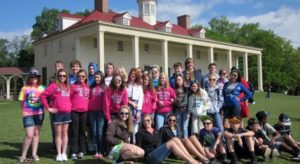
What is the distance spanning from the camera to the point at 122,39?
1492 inches

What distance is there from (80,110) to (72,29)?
28.3 m

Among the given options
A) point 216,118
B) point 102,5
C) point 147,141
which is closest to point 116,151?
point 147,141

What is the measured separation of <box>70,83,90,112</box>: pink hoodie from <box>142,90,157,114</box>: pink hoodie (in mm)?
1265

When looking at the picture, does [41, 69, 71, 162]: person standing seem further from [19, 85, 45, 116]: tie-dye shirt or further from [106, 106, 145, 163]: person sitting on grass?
[106, 106, 145, 163]: person sitting on grass

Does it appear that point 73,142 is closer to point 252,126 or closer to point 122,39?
point 252,126

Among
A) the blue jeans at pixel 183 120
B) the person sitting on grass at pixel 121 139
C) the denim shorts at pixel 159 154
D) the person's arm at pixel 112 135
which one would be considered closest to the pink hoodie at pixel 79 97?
the person sitting on grass at pixel 121 139

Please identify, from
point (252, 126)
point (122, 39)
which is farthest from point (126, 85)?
point (122, 39)

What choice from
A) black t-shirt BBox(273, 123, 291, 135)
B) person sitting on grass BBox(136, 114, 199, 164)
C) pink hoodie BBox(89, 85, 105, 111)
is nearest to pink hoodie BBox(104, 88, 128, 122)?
pink hoodie BBox(89, 85, 105, 111)

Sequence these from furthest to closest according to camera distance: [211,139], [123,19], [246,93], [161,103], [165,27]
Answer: [165,27] < [123,19] < [246,93] < [161,103] < [211,139]

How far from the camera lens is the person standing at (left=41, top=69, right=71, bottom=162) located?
7199 mm

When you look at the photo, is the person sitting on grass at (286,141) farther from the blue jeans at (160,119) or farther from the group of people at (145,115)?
the blue jeans at (160,119)

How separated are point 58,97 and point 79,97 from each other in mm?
446

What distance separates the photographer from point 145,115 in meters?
7.22

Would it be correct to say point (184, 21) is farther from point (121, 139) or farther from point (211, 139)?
point (121, 139)
